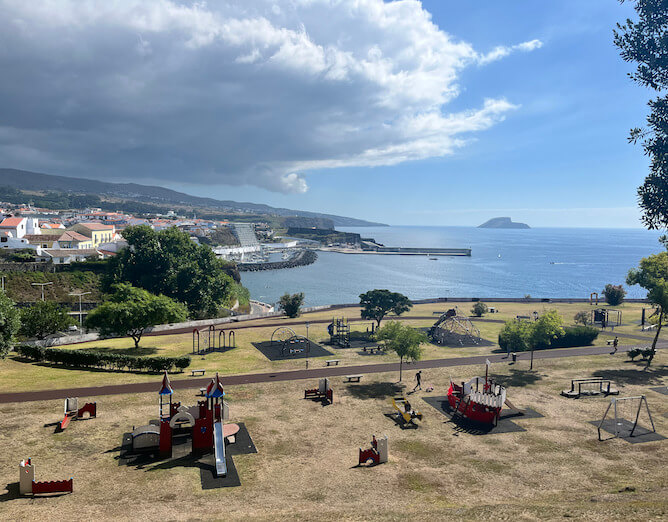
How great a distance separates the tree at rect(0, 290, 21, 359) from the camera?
34.7 meters

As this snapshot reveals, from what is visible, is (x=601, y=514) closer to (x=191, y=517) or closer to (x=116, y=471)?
(x=191, y=517)

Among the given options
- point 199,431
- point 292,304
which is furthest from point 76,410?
point 292,304

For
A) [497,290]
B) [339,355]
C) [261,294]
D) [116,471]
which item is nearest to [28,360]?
[116,471]

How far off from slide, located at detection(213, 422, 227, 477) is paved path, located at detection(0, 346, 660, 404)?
12.3 meters

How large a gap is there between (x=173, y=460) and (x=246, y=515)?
7486 millimetres

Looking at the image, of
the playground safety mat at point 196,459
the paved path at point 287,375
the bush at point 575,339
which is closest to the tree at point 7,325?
the paved path at point 287,375

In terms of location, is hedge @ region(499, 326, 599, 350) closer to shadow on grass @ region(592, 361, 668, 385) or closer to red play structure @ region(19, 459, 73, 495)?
shadow on grass @ region(592, 361, 668, 385)

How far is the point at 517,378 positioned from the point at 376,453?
2146 cm

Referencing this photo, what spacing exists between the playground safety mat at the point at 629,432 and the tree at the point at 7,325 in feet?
146

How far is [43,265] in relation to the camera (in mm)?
89438

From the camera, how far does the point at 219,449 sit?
22.1 m

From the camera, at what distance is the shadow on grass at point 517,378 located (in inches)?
1447

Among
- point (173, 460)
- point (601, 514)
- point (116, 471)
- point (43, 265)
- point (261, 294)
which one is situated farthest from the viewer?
point (261, 294)

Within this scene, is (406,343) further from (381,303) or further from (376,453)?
(381,303)
